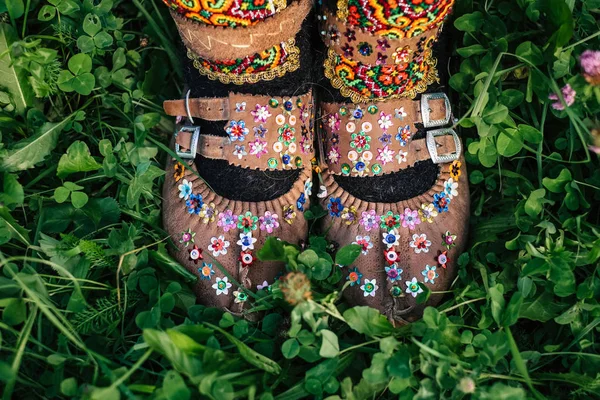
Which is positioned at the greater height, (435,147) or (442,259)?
(435,147)

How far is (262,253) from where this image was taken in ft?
3.82

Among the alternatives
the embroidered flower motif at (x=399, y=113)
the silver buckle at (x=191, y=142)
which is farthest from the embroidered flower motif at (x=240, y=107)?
the embroidered flower motif at (x=399, y=113)

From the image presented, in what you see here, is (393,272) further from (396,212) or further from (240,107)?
(240,107)

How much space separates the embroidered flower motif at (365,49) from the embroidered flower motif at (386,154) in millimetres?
225

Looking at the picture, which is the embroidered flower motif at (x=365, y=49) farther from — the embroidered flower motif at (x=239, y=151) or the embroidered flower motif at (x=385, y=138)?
the embroidered flower motif at (x=239, y=151)

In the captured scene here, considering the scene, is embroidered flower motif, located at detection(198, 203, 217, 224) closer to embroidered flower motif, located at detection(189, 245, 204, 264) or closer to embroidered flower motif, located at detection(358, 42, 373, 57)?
embroidered flower motif, located at detection(189, 245, 204, 264)

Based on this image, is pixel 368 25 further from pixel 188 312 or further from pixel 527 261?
pixel 188 312

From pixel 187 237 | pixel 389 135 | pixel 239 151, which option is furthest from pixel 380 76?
pixel 187 237

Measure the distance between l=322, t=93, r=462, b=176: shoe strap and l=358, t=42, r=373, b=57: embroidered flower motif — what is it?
5.7 inches

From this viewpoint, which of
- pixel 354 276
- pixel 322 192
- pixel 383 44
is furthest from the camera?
pixel 322 192

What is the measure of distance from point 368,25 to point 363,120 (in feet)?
0.78

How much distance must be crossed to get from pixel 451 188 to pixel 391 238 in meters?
0.19

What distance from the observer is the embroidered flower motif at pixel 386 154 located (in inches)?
51.5

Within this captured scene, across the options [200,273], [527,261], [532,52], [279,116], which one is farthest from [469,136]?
[200,273]
